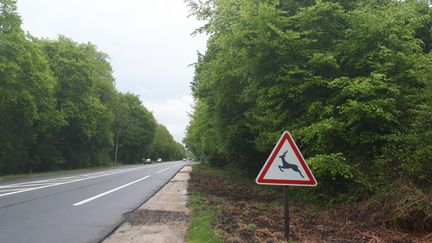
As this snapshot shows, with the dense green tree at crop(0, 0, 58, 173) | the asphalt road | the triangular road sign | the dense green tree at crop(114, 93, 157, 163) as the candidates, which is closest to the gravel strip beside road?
the asphalt road

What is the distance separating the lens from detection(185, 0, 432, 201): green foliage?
9820 millimetres

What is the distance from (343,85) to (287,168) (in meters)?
5.30

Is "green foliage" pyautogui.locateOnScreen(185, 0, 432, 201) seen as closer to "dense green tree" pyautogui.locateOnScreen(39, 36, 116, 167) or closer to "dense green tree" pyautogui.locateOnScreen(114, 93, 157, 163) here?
"dense green tree" pyautogui.locateOnScreen(39, 36, 116, 167)

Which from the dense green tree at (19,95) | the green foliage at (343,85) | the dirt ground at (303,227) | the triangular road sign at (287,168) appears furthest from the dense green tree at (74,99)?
the triangular road sign at (287,168)

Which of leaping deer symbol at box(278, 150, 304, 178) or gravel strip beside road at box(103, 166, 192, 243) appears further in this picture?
gravel strip beside road at box(103, 166, 192, 243)

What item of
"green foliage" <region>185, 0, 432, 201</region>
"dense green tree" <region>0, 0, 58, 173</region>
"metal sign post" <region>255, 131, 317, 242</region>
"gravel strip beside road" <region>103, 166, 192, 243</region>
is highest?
"dense green tree" <region>0, 0, 58, 173</region>

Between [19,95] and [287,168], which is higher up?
[19,95]

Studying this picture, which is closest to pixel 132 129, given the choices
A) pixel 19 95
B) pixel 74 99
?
pixel 74 99

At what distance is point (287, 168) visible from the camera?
6301 millimetres

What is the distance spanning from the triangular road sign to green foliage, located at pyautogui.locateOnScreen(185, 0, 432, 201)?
145 inches

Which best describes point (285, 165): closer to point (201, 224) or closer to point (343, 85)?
point (201, 224)

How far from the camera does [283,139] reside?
6.38 m

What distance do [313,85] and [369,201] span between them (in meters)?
4.21

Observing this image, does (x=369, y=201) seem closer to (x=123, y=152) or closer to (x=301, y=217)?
(x=301, y=217)
